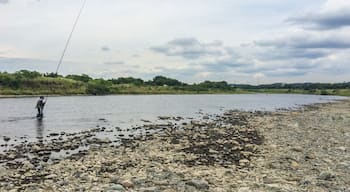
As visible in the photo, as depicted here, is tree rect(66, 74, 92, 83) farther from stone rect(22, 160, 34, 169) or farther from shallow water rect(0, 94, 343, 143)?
→ stone rect(22, 160, 34, 169)

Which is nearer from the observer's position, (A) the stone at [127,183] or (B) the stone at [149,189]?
(B) the stone at [149,189]

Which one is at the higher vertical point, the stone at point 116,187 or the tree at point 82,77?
the tree at point 82,77

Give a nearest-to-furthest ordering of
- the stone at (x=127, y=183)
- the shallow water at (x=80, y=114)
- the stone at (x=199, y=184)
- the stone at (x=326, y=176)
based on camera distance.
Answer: the stone at (x=199, y=184), the stone at (x=127, y=183), the stone at (x=326, y=176), the shallow water at (x=80, y=114)

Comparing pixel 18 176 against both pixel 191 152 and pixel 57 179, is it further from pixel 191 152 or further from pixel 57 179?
pixel 191 152

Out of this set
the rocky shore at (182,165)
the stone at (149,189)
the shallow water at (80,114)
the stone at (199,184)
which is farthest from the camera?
the shallow water at (80,114)

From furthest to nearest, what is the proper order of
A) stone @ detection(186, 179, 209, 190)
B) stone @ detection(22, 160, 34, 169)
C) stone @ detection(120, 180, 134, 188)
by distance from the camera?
stone @ detection(22, 160, 34, 169)
stone @ detection(120, 180, 134, 188)
stone @ detection(186, 179, 209, 190)

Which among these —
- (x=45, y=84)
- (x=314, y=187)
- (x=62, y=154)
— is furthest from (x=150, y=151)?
(x=45, y=84)

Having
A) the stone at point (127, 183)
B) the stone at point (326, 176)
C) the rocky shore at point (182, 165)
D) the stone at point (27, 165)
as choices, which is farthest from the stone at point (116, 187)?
the stone at point (326, 176)

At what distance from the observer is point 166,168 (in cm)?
1681

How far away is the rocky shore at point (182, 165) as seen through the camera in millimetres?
13695

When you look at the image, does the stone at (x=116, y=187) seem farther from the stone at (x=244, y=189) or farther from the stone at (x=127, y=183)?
the stone at (x=244, y=189)

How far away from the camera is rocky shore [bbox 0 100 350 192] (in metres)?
13.7

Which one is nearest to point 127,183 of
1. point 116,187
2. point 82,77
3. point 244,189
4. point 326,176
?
point 116,187

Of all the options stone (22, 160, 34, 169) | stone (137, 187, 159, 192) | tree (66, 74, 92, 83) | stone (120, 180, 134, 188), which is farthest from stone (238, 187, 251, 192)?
tree (66, 74, 92, 83)
